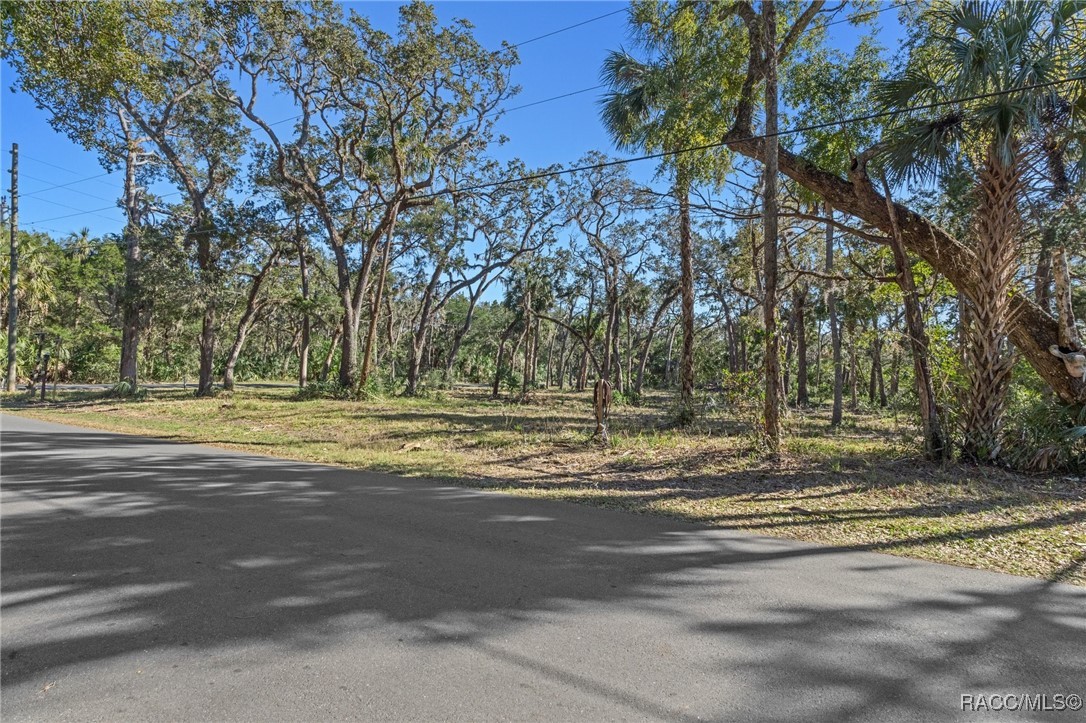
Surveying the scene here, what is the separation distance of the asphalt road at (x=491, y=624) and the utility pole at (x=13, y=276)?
2719 centimetres

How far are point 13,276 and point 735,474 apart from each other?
104 ft

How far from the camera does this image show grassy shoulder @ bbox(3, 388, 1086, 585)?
5.76 meters

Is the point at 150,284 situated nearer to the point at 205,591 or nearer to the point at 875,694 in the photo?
the point at 205,591

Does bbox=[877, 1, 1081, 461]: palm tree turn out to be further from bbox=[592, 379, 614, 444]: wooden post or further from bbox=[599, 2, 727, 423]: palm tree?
bbox=[592, 379, 614, 444]: wooden post

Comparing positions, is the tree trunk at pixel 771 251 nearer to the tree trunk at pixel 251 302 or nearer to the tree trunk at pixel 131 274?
the tree trunk at pixel 251 302

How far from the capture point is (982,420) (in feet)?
29.1

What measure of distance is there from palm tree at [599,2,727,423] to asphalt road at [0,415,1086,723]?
7809mm

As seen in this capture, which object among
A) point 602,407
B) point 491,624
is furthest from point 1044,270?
point 491,624

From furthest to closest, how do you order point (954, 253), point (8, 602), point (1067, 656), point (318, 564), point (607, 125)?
1. point (607, 125)
2. point (954, 253)
3. point (318, 564)
4. point (8, 602)
5. point (1067, 656)

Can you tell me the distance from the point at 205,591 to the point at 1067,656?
522 cm

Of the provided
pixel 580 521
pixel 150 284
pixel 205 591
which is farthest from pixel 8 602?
pixel 150 284

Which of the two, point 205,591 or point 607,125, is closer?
point 205,591

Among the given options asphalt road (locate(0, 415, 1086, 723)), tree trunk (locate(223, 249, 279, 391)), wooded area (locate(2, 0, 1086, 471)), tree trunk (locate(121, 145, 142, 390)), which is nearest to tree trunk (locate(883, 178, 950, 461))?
wooded area (locate(2, 0, 1086, 471))

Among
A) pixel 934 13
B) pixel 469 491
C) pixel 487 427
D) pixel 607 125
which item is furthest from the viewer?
pixel 487 427
